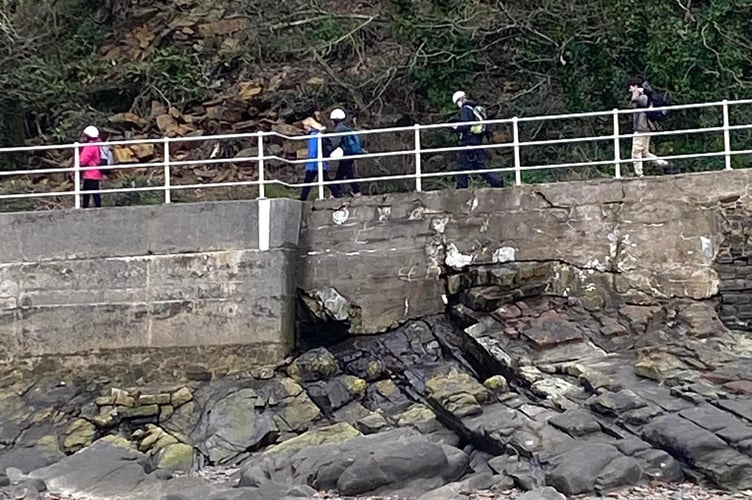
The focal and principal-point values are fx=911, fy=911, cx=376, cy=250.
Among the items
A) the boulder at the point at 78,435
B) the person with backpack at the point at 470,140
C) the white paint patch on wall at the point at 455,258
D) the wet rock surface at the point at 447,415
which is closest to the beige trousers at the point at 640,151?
the person with backpack at the point at 470,140

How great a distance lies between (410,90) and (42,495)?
36.6 feet

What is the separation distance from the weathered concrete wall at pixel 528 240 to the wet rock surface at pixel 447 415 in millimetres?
270

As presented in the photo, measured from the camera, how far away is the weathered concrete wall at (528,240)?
11.3m

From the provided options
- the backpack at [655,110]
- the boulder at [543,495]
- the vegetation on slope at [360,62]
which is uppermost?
the vegetation on slope at [360,62]

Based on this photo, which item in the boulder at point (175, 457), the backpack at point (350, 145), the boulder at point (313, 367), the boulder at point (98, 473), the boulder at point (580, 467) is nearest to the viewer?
the boulder at point (580, 467)

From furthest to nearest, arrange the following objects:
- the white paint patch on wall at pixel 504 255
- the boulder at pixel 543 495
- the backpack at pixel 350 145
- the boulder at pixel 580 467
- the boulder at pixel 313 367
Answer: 1. the backpack at pixel 350 145
2. the white paint patch on wall at pixel 504 255
3. the boulder at pixel 313 367
4. the boulder at pixel 580 467
5. the boulder at pixel 543 495

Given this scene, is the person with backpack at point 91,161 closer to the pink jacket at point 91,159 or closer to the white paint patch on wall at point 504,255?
the pink jacket at point 91,159

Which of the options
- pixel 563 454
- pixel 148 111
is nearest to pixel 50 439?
pixel 563 454

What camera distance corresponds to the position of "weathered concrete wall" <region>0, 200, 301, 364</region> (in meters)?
11.5

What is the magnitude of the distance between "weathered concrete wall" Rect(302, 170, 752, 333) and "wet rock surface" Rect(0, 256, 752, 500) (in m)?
0.27

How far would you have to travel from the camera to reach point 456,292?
11.7m

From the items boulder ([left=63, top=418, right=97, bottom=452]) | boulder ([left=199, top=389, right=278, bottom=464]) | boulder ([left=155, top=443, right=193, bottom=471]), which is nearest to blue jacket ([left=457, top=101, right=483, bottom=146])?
boulder ([left=199, top=389, right=278, bottom=464])

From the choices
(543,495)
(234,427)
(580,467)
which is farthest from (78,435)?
(580,467)

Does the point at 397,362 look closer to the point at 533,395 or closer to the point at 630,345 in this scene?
the point at 533,395
